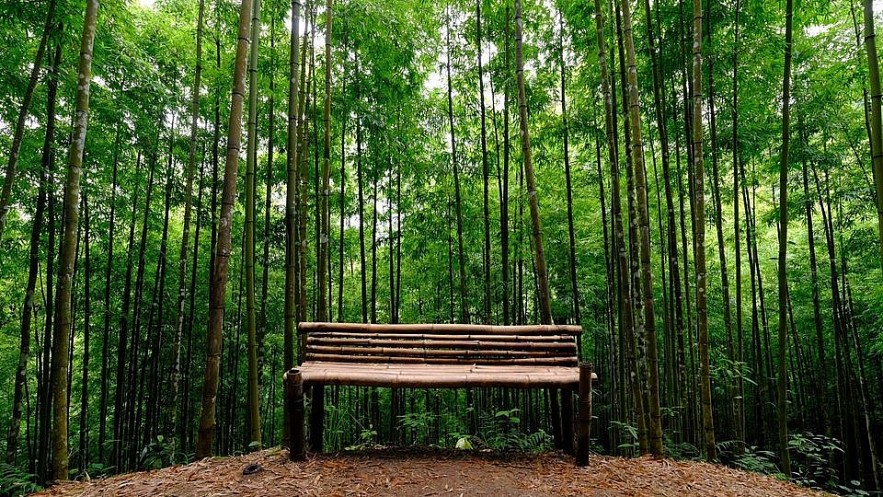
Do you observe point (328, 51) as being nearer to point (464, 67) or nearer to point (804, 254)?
point (464, 67)

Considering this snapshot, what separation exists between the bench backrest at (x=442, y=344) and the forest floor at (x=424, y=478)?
0.60m

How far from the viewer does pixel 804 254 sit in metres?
9.10

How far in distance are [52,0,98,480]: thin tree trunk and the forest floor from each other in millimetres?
261

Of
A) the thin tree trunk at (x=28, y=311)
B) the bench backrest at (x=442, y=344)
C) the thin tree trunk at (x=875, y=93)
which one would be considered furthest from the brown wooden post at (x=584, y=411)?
the thin tree trunk at (x=28, y=311)

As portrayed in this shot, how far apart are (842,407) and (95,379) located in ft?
48.5

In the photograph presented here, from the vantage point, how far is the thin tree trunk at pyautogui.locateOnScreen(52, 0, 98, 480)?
105 inches

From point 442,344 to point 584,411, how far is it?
42.2 inches

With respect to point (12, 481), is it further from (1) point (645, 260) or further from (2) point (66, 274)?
(1) point (645, 260)

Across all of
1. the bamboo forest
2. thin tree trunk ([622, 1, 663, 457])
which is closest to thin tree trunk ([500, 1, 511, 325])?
the bamboo forest

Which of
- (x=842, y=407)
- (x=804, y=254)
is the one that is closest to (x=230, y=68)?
(x=804, y=254)

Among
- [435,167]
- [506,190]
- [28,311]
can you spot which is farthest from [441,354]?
[435,167]

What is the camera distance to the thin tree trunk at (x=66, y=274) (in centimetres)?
268

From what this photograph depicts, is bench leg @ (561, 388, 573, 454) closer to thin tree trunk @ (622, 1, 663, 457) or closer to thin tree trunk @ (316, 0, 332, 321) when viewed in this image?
thin tree trunk @ (622, 1, 663, 457)

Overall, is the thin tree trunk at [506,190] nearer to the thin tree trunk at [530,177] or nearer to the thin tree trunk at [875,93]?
the thin tree trunk at [530,177]
